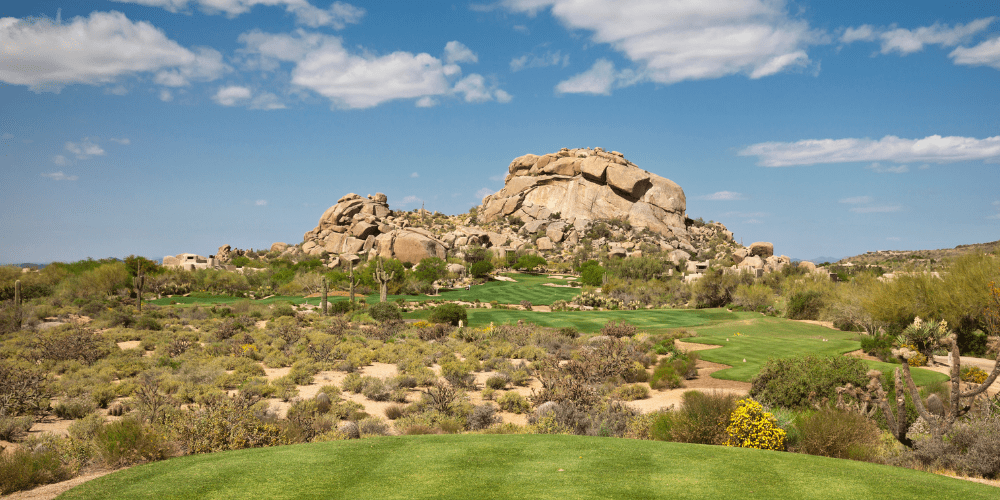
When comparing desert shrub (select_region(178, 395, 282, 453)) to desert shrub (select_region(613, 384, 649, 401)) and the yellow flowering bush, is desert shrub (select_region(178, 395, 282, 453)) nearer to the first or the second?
the yellow flowering bush

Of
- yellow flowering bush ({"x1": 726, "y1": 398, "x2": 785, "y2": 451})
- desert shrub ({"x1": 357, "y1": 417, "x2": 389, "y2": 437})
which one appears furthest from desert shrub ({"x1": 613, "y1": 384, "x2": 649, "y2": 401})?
desert shrub ({"x1": 357, "y1": 417, "x2": 389, "y2": 437})

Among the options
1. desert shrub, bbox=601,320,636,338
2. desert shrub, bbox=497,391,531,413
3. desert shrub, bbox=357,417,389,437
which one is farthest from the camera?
desert shrub, bbox=601,320,636,338

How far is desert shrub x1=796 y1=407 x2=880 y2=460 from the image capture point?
9.84 meters

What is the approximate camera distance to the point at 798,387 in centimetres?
1530

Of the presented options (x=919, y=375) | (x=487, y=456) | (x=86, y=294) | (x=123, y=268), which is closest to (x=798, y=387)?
(x=919, y=375)

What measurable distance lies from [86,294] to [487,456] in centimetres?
5519

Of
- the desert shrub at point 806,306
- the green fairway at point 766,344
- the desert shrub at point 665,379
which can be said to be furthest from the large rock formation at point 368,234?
the desert shrub at point 665,379

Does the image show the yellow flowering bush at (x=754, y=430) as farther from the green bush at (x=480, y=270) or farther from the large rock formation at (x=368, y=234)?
the large rock formation at (x=368, y=234)

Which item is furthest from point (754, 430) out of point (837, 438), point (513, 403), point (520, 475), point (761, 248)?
point (761, 248)

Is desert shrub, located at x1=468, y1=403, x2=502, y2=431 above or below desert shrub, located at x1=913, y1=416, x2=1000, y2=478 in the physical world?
below

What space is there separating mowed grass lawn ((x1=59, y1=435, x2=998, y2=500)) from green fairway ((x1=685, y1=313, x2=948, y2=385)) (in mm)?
12325

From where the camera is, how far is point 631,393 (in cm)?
1884

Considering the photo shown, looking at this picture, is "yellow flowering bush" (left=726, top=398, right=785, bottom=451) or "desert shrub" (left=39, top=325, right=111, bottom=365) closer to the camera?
"yellow flowering bush" (left=726, top=398, right=785, bottom=451)

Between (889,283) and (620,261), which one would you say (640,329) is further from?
(620,261)
